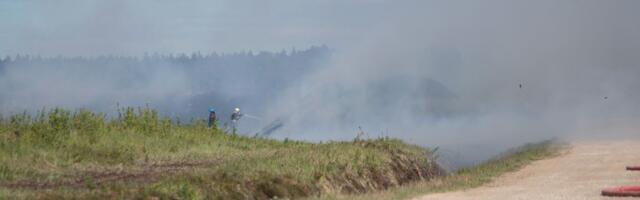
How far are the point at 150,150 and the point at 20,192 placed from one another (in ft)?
26.4

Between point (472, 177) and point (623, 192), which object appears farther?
point (472, 177)

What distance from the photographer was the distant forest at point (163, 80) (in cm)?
12275

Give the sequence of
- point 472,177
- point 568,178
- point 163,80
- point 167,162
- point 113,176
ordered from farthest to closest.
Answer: point 163,80
point 167,162
point 472,177
point 568,178
point 113,176

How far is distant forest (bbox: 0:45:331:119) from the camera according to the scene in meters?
123

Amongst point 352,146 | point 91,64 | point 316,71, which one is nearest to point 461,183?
point 352,146

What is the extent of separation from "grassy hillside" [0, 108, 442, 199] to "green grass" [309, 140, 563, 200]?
1.23m

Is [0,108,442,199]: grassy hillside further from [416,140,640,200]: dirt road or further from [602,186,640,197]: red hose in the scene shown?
[602,186,640,197]: red hose

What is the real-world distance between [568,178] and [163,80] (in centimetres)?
13160

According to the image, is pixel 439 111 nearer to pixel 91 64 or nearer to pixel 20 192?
pixel 20 192

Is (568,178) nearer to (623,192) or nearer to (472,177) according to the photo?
(472,177)

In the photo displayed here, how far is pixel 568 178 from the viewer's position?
22.6m

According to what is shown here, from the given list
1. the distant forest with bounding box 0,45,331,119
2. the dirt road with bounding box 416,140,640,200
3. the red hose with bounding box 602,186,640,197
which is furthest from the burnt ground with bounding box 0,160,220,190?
the distant forest with bounding box 0,45,331,119

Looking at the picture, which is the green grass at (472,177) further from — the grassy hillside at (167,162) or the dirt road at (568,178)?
the grassy hillside at (167,162)

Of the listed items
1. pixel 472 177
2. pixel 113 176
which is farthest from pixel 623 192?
pixel 113 176
